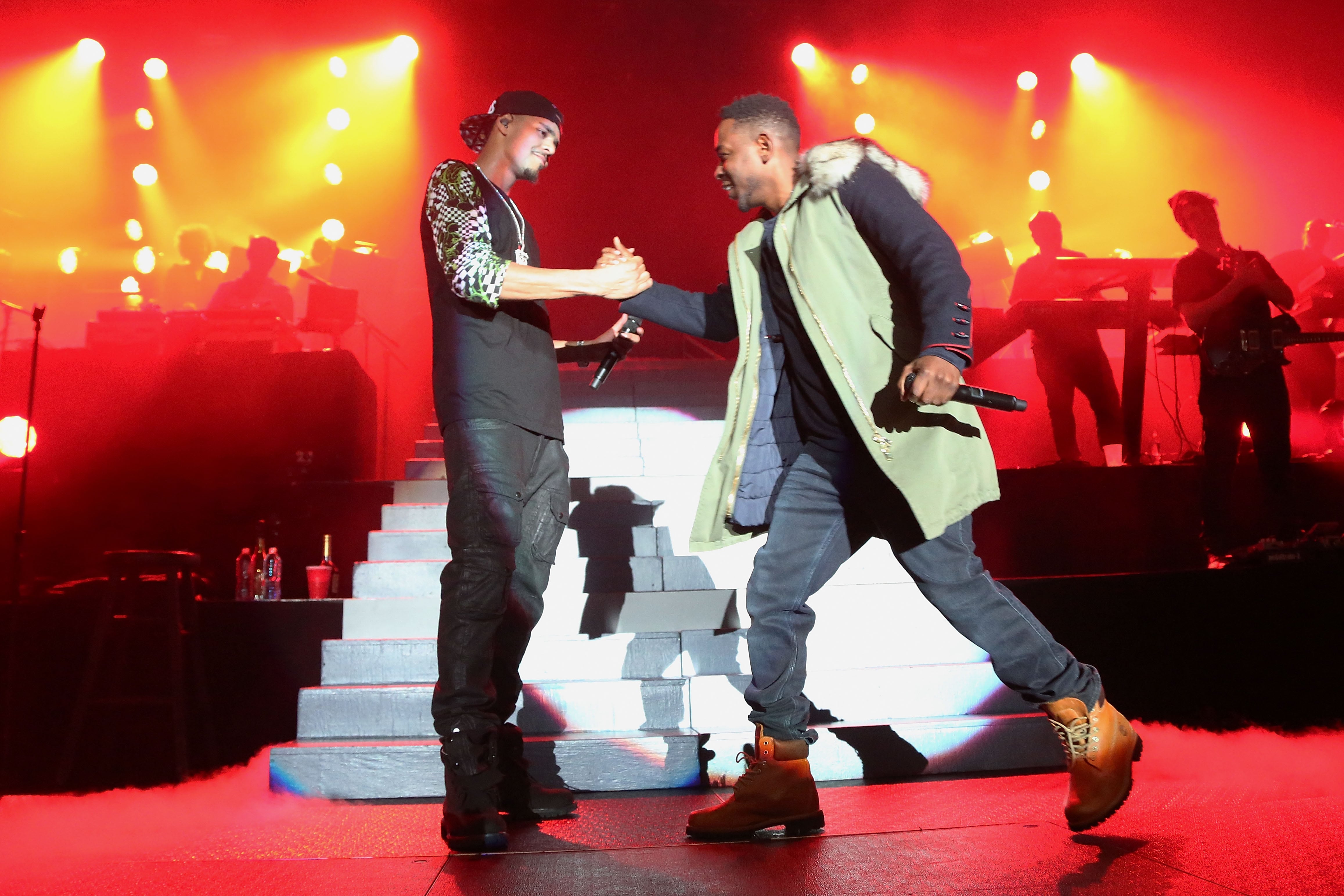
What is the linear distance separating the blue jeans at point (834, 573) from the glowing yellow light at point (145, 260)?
10.7 m

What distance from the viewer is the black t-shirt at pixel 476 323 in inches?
89.7

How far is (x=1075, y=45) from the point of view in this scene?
31.7 ft

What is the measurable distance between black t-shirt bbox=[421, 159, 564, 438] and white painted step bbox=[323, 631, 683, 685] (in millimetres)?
1116

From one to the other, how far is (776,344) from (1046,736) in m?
1.58

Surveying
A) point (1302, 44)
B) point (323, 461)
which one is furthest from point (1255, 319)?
point (1302, 44)

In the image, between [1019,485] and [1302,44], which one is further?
[1302,44]

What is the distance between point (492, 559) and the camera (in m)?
2.23

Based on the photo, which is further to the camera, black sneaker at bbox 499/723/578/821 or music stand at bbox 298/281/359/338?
music stand at bbox 298/281/359/338

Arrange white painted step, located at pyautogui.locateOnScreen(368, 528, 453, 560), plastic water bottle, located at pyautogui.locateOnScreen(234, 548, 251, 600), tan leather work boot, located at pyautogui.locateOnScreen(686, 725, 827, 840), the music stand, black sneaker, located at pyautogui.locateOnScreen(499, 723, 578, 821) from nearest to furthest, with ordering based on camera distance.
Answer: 1. tan leather work boot, located at pyautogui.locateOnScreen(686, 725, 827, 840)
2. black sneaker, located at pyautogui.locateOnScreen(499, 723, 578, 821)
3. white painted step, located at pyautogui.locateOnScreen(368, 528, 453, 560)
4. plastic water bottle, located at pyautogui.locateOnScreen(234, 548, 251, 600)
5. the music stand

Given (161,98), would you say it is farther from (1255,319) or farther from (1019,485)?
(1255,319)

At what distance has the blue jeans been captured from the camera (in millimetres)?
1978

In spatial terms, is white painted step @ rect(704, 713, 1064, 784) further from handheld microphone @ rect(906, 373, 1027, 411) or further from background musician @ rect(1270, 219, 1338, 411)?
background musician @ rect(1270, 219, 1338, 411)

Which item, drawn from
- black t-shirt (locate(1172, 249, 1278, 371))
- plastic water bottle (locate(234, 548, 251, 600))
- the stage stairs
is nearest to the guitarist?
black t-shirt (locate(1172, 249, 1278, 371))

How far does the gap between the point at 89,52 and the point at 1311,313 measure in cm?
1121
